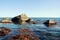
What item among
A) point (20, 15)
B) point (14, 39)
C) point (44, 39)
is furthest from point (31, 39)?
point (20, 15)

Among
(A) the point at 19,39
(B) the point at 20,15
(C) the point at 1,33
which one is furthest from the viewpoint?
(B) the point at 20,15

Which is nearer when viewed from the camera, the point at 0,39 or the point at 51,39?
the point at 0,39

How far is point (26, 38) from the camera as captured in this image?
16.7 metres

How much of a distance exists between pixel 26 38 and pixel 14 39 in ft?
3.92

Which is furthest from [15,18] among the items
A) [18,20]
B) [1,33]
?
[1,33]

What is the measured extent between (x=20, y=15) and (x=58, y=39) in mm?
47477

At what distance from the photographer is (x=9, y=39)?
668 inches

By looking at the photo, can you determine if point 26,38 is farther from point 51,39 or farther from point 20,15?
point 20,15

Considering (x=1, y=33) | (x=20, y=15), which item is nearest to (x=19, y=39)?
(x=1, y=33)

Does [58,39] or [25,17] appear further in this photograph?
[25,17]

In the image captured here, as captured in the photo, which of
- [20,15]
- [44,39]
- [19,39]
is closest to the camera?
[19,39]

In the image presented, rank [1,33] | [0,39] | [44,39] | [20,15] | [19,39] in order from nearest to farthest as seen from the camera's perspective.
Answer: [19,39] < [0,39] < [44,39] < [1,33] < [20,15]

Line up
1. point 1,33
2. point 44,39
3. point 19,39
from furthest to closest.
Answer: point 1,33, point 44,39, point 19,39

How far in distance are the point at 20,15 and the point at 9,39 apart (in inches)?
2016
